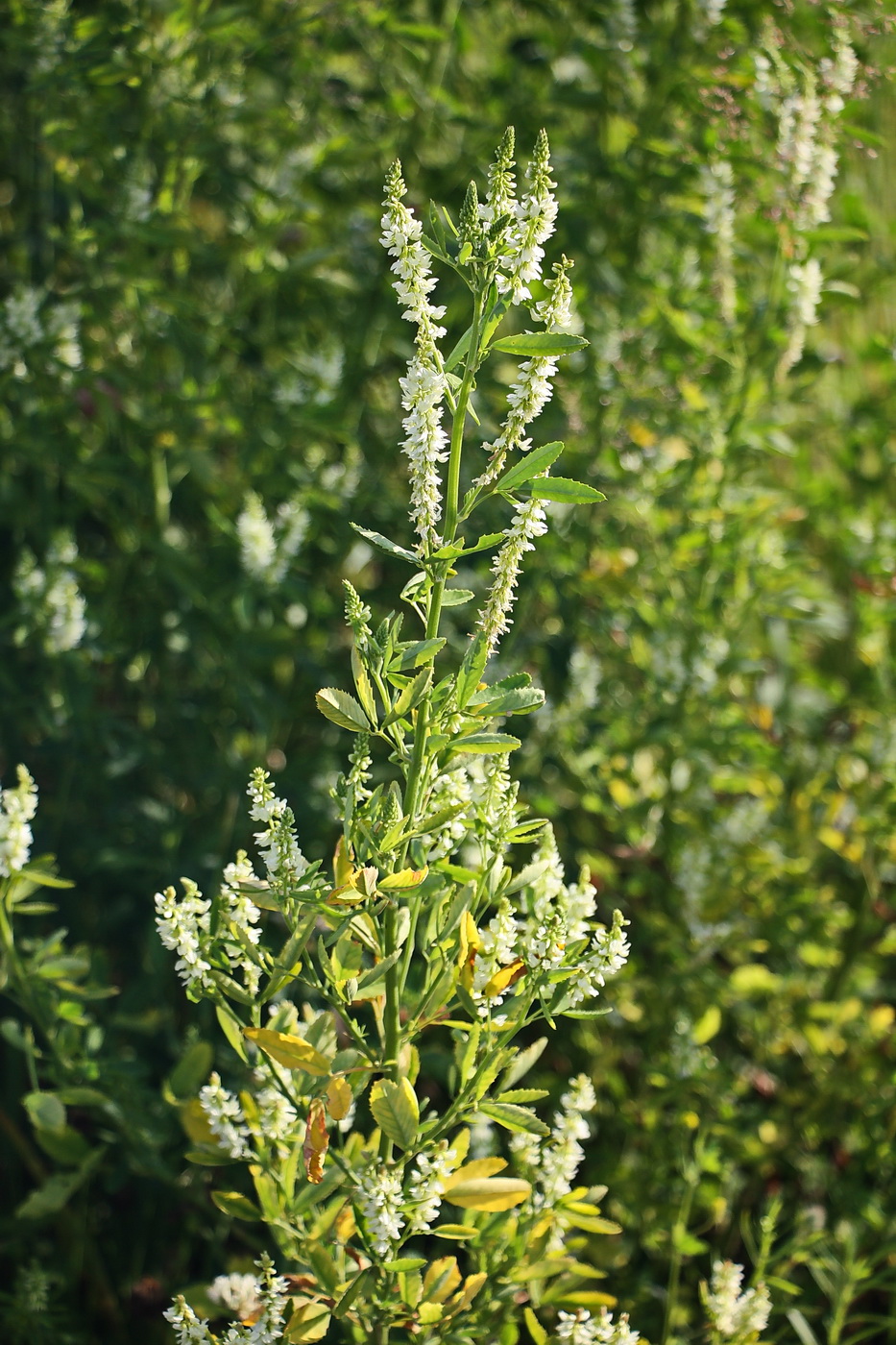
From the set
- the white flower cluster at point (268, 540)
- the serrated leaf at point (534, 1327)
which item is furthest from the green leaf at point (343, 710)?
the white flower cluster at point (268, 540)

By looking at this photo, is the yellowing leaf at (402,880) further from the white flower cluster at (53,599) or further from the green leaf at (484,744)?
the white flower cluster at (53,599)

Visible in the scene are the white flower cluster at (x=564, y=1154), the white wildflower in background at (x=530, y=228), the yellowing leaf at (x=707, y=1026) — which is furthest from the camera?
the yellowing leaf at (x=707, y=1026)

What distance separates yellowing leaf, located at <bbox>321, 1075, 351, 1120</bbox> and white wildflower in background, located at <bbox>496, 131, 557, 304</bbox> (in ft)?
2.52

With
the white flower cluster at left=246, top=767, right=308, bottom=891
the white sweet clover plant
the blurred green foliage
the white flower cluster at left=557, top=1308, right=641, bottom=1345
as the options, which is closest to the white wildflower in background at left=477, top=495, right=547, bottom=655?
the white sweet clover plant

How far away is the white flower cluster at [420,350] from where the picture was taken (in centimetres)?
101

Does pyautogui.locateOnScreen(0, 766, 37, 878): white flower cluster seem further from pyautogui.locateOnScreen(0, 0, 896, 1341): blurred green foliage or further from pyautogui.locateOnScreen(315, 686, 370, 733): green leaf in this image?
pyautogui.locateOnScreen(0, 0, 896, 1341): blurred green foliage

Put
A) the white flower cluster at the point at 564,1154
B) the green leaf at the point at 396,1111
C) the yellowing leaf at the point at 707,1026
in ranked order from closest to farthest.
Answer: the green leaf at the point at 396,1111 < the white flower cluster at the point at 564,1154 < the yellowing leaf at the point at 707,1026

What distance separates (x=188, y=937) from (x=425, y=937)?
0.26 meters

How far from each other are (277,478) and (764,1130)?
1455 mm

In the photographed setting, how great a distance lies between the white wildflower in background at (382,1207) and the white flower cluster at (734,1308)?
1.67ft

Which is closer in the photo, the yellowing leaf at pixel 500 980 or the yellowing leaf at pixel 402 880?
the yellowing leaf at pixel 402 880

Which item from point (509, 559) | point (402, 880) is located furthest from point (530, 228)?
point (402, 880)

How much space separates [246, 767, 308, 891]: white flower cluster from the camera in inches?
42.8

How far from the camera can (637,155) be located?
214cm
